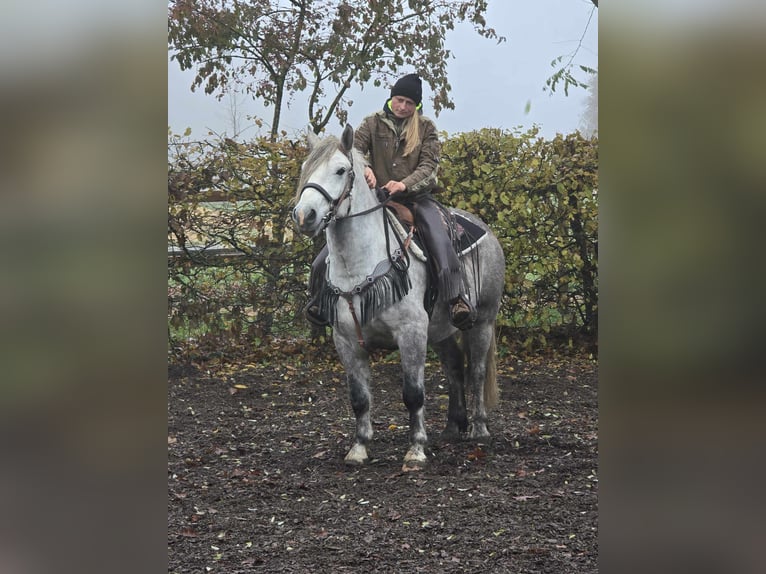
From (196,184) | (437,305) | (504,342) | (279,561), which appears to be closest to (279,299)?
(196,184)

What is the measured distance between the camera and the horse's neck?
402cm

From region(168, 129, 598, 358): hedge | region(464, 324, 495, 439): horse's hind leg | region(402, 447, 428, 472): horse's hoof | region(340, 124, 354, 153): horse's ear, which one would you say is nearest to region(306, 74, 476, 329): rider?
region(340, 124, 354, 153): horse's ear

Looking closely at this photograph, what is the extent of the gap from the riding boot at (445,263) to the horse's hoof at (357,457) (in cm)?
89

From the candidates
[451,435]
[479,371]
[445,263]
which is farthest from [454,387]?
[445,263]

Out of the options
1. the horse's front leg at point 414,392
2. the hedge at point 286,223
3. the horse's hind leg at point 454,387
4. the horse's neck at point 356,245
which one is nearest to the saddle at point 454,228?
the horse's neck at point 356,245

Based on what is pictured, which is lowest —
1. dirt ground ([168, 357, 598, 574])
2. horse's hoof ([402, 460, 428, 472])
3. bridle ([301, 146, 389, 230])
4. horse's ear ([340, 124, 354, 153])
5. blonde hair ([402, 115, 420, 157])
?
dirt ground ([168, 357, 598, 574])

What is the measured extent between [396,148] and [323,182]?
79cm

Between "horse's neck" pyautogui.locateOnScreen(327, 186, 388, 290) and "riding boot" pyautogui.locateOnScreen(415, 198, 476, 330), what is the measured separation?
33 centimetres

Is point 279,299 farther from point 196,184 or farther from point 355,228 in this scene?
point 355,228

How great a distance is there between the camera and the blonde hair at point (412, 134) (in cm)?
430

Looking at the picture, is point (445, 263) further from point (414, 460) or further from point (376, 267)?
point (414, 460)

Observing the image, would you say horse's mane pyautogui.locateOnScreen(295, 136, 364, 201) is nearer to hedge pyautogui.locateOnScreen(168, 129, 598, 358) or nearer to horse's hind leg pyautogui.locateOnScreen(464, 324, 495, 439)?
horse's hind leg pyautogui.locateOnScreen(464, 324, 495, 439)
